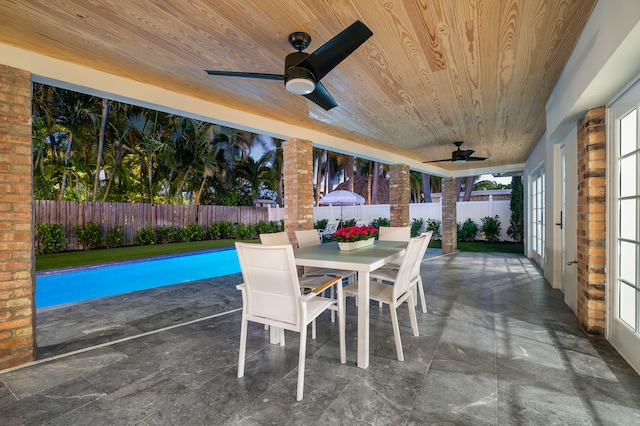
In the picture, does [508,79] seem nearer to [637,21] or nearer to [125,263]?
[637,21]

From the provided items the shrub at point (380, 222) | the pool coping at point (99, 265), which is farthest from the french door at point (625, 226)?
the shrub at point (380, 222)

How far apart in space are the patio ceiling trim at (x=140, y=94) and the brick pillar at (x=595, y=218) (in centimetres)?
350

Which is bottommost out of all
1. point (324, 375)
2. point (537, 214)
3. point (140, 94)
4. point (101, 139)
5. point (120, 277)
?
point (120, 277)

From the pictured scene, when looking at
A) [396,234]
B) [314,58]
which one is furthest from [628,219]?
[314,58]

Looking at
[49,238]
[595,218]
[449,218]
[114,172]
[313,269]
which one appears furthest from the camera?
[114,172]

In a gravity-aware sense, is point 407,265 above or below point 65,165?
below

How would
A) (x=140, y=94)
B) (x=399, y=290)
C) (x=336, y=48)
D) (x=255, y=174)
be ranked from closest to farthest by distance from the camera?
(x=336, y=48) < (x=399, y=290) < (x=140, y=94) < (x=255, y=174)

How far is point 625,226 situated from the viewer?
8.06ft

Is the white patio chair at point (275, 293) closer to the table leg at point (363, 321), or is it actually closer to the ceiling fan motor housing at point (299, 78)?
the table leg at point (363, 321)

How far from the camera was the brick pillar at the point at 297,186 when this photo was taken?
4.74 meters

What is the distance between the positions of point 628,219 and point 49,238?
11.1m

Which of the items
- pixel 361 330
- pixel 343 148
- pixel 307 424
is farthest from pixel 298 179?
pixel 307 424

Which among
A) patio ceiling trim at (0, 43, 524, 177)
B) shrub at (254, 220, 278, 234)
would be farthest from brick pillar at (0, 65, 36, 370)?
shrub at (254, 220, 278, 234)

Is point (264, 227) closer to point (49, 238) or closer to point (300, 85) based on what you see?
point (49, 238)
